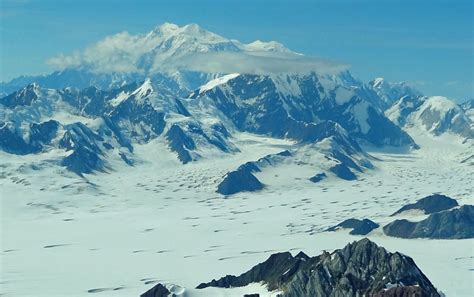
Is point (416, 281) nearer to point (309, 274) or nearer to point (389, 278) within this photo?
point (389, 278)

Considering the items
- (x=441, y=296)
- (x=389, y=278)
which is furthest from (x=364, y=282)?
(x=441, y=296)

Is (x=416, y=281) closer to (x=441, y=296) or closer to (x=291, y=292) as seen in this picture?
(x=441, y=296)

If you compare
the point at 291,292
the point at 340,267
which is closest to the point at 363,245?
the point at 340,267

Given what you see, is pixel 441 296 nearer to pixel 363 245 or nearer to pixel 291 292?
pixel 363 245

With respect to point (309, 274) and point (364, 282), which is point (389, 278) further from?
point (309, 274)

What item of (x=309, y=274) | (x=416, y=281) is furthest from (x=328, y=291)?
(x=416, y=281)

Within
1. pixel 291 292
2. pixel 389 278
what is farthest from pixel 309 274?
pixel 389 278
